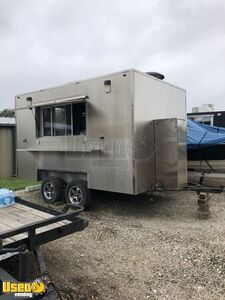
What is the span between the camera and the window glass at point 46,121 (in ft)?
24.7

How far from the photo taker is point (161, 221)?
5828 millimetres

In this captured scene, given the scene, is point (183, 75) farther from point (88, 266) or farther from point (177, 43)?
point (88, 266)

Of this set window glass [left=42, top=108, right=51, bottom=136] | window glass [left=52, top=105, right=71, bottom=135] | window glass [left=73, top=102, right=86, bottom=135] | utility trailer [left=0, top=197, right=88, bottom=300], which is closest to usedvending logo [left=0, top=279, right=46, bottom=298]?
utility trailer [left=0, top=197, right=88, bottom=300]

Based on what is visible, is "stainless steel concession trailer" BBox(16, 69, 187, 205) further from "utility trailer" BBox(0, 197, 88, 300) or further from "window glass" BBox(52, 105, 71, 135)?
"utility trailer" BBox(0, 197, 88, 300)

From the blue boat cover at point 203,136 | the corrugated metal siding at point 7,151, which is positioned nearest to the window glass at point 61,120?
the blue boat cover at point 203,136

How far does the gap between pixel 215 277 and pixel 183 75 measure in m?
11.1

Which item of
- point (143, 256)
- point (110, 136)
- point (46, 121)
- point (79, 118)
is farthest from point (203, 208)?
point (46, 121)

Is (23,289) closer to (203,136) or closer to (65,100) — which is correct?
(65,100)

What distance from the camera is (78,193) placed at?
269 inches

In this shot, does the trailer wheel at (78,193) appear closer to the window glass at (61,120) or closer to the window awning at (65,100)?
the window glass at (61,120)

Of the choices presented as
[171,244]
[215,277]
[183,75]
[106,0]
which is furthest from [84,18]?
[215,277]

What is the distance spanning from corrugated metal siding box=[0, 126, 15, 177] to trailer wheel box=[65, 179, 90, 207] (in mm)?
7074

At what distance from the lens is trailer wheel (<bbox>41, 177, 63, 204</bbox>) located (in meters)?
7.24

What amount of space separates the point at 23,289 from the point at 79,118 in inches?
195
